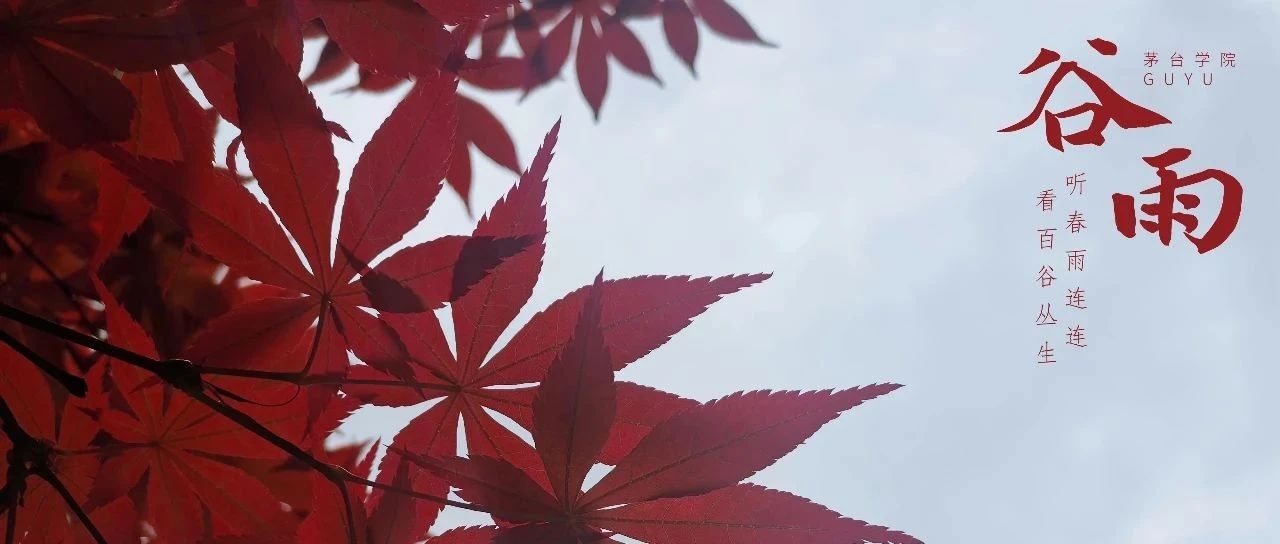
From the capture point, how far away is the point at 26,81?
31cm

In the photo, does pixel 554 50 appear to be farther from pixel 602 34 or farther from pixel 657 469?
pixel 657 469

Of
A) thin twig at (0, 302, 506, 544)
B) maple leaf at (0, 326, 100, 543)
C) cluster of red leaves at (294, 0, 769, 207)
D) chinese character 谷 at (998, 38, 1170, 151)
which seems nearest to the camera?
thin twig at (0, 302, 506, 544)

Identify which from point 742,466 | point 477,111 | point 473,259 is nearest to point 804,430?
point 742,466

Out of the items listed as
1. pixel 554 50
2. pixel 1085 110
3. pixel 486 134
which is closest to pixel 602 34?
pixel 554 50

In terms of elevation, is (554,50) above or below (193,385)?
above

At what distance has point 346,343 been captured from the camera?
34cm

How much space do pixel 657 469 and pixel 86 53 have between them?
259mm

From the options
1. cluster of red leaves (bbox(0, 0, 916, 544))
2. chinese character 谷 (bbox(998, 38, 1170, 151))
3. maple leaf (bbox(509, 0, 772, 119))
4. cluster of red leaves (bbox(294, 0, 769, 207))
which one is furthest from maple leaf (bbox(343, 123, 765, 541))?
chinese character 谷 (bbox(998, 38, 1170, 151))

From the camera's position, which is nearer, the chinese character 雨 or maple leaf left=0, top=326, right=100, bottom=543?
maple leaf left=0, top=326, right=100, bottom=543

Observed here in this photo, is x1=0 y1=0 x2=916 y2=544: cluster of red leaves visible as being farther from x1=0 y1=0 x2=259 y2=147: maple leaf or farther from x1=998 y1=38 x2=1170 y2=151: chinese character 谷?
x1=998 y1=38 x2=1170 y2=151: chinese character 谷

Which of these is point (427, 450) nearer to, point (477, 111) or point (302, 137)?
point (302, 137)

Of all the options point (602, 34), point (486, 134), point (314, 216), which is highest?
point (602, 34)

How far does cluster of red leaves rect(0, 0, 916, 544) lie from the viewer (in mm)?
296

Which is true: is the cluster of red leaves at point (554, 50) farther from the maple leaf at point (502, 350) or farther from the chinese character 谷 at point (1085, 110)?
the chinese character 谷 at point (1085, 110)
